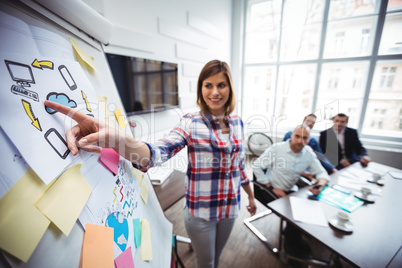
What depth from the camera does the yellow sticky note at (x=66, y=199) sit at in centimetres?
26

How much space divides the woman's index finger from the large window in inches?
113

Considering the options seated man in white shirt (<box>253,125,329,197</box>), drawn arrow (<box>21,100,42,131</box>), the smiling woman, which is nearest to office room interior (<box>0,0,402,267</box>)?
seated man in white shirt (<box>253,125,329,197</box>)

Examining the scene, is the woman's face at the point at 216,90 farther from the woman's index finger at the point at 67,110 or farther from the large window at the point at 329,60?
the large window at the point at 329,60

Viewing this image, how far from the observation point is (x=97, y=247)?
0.33m

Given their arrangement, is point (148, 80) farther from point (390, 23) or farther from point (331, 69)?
point (390, 23)

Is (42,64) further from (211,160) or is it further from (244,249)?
(244,249)

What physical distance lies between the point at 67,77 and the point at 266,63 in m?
4.26

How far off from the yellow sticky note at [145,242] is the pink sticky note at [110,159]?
0.22m

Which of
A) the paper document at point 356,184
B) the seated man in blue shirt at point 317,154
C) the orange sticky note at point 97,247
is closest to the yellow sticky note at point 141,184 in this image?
the orange sticky note at point 97,247

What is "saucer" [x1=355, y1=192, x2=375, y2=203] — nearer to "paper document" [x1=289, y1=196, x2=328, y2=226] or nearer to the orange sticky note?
"paper document" [x1=289, y1=196, x2=328, y2=226]

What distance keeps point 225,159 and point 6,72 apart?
758 millimetres

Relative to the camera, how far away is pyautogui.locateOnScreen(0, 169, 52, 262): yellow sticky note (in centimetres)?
20

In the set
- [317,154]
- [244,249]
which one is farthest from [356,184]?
[244,249]

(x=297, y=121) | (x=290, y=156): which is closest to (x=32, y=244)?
(x=290, y=156)
